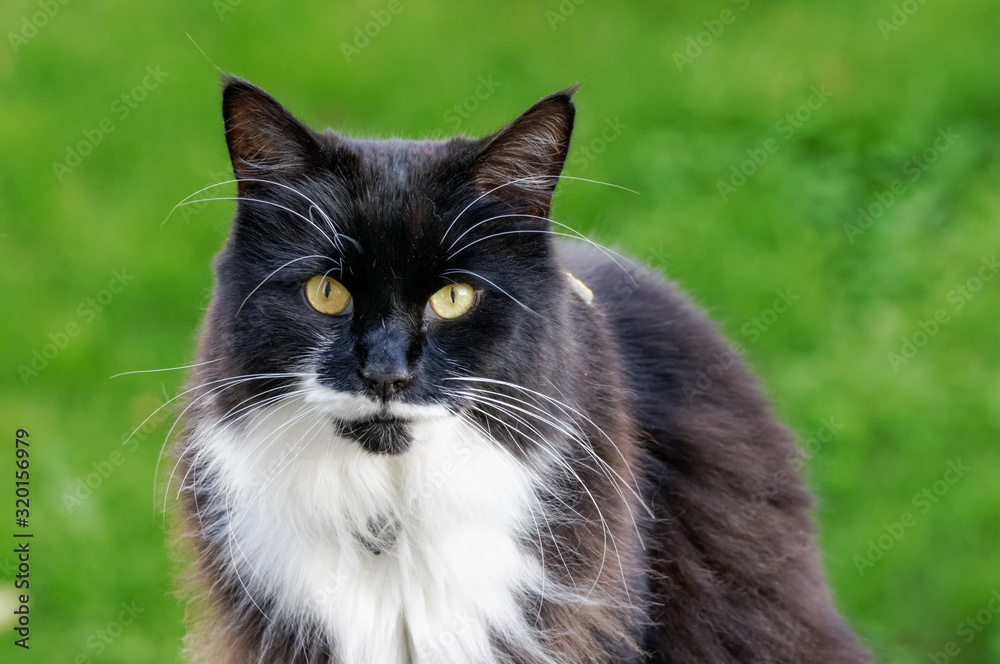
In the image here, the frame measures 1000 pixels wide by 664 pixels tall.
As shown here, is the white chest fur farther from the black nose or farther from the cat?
the black nose

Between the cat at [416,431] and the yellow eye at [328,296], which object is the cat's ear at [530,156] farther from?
the yellow eye at [328,296]

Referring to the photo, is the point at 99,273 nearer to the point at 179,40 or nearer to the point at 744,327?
the point at 179,40

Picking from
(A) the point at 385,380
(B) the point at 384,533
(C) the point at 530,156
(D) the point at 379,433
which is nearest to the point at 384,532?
(B) the point at 384,533

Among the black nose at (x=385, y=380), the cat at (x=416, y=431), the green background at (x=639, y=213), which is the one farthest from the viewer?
the green background at (x=639, y=213)

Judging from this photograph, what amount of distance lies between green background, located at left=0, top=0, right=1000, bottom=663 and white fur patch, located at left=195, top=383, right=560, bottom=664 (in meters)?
1.42

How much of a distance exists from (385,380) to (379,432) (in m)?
0.15

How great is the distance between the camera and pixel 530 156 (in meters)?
2.06

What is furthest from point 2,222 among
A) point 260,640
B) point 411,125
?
point 260,640

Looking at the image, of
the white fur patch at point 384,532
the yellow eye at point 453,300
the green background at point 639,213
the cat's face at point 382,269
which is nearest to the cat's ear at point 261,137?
the cat's face at point 382,269

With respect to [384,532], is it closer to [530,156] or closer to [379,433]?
[379,433]

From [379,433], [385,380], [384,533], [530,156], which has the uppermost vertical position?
[530,156]

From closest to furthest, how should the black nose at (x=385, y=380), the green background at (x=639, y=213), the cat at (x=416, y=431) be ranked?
the black nose at (x=385, y=380) < the cat at (x=416, y=431) < the green background at (x=639, y=213)

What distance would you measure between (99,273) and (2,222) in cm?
60

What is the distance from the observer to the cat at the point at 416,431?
1938 millimetres
